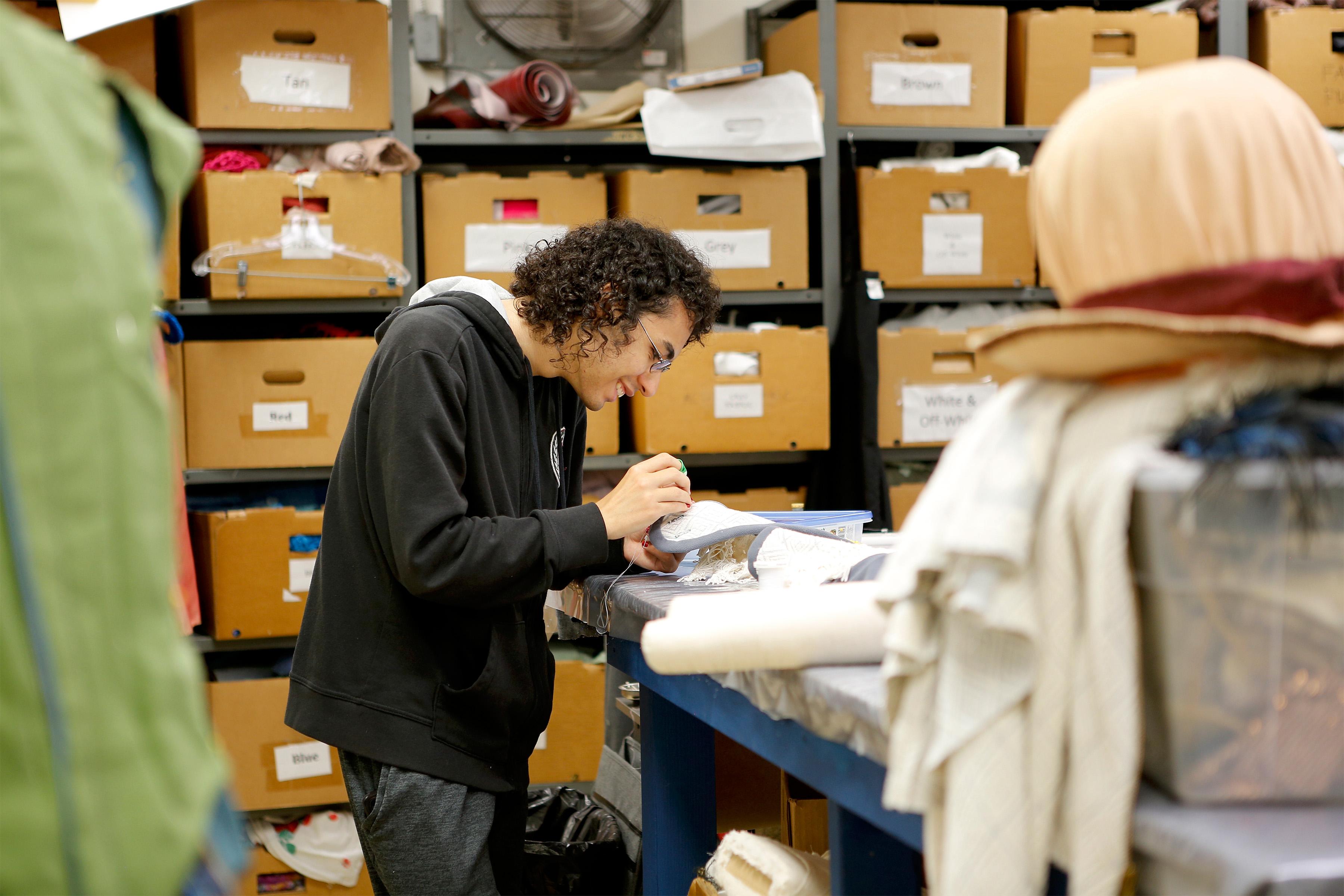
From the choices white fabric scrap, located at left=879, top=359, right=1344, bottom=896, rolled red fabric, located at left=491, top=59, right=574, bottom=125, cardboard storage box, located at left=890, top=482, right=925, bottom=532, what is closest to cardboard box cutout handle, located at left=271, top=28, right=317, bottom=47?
rolled red fabric, located at left=491, top=59, right=574, bottom=125

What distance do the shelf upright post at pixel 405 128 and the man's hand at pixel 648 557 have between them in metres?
1.37

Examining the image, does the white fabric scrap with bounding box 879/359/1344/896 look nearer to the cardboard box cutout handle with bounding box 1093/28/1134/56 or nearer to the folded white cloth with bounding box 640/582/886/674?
the folded white cloth with bounding box 640/582/886/674

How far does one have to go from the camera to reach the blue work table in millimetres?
574

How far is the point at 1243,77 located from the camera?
0.69m

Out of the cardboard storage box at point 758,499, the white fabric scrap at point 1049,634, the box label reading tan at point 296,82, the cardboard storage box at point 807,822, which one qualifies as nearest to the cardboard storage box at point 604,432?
the cardboard storage box at point 758,499

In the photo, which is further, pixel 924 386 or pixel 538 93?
pixel 924 386

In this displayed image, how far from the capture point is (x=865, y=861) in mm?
972

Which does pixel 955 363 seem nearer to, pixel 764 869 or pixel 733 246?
pixel 733 246

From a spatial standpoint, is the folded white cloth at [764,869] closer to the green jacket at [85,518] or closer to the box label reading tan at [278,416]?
the green jacket at [85,518]

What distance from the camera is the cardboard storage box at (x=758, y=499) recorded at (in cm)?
273

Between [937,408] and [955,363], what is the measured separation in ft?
0.42

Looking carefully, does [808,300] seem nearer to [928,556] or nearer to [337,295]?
[337,295]

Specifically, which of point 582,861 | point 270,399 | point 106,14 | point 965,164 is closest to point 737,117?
point 965,164

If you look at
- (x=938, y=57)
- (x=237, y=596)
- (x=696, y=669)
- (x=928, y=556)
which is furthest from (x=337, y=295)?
(x=928, y=556)
